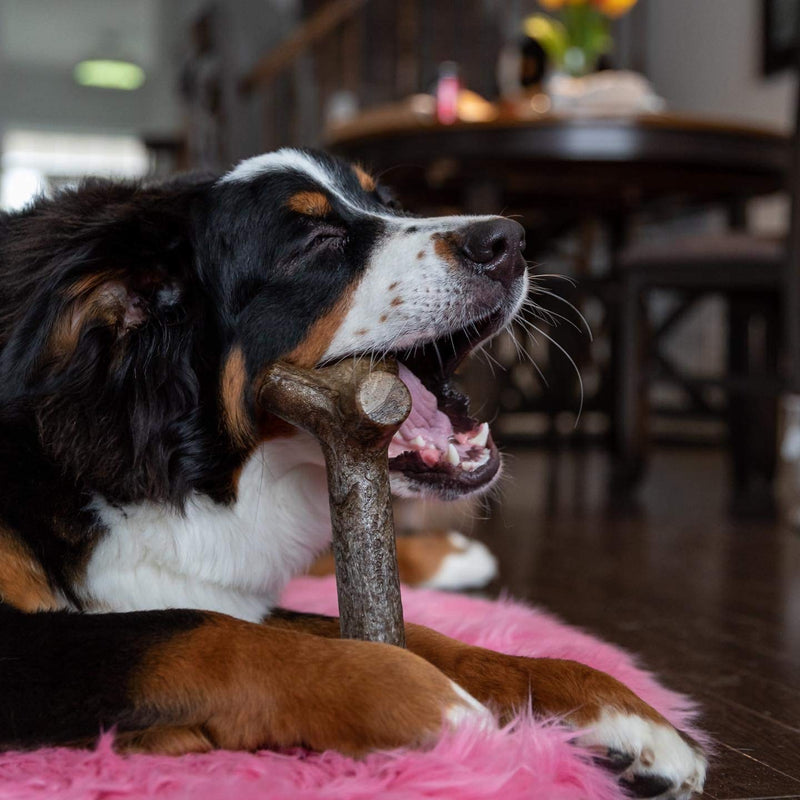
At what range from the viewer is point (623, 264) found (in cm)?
333

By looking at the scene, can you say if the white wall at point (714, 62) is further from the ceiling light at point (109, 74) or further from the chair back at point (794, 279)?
the ceiling light at point (109, 74)

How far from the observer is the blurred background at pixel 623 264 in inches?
76.6

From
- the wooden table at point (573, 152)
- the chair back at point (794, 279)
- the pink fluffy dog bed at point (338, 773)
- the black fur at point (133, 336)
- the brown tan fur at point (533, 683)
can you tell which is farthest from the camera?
the wooden table at point (573, 152)

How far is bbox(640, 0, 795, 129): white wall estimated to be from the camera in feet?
16.5

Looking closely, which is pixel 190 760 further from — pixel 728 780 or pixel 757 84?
pixel 757 84

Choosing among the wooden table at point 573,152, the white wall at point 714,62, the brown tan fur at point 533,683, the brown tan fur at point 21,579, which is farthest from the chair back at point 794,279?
the white wall at point 714,62

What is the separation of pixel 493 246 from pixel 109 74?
12031mm

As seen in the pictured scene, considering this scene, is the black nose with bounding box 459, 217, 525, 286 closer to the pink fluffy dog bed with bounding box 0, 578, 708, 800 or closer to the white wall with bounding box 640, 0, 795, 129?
the pink fluffy dog bed with bounding box 0, 578, 708, 800

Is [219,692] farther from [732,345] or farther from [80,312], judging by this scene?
[732,345]

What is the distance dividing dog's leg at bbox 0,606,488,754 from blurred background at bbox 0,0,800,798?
348mm

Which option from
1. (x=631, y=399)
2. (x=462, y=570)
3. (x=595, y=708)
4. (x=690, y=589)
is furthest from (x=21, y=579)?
(x=631, y=399)

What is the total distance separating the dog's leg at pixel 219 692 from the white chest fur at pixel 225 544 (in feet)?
0.69

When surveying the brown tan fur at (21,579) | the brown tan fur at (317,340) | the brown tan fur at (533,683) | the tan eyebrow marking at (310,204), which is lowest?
the brown tan fur at (533,683)

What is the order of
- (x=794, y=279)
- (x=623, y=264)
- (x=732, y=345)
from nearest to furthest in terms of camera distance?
(x=794, y=279), (x=623, y=264), (x=732, y=345)
